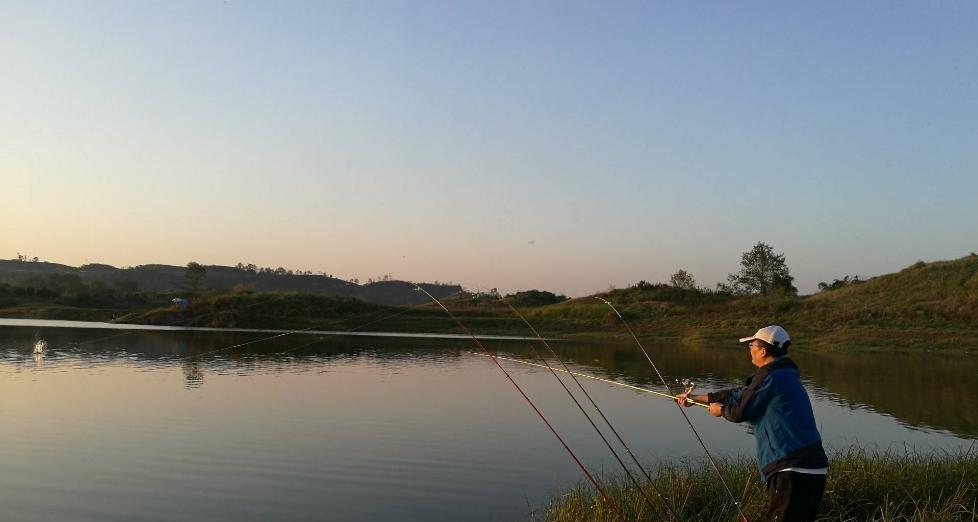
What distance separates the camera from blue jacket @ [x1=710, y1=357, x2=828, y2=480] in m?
5.20

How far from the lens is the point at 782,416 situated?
5.22 metres

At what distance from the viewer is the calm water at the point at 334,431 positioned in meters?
9.42

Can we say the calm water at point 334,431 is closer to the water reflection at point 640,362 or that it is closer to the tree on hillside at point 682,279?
the water reflection at point 640,362

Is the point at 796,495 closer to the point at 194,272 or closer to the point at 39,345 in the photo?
the point at 39,345

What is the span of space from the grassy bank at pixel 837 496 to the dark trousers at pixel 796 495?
1.47 m

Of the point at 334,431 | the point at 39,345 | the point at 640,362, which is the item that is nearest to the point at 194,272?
the point at 39,345

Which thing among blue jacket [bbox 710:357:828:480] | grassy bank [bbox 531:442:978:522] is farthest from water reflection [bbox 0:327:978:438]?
blue jacket [bbox 710:357:828:480]

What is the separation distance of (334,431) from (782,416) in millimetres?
10096

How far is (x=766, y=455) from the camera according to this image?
17.8 feet

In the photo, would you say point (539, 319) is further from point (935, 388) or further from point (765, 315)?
point (935, 388)

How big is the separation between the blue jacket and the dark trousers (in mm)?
82

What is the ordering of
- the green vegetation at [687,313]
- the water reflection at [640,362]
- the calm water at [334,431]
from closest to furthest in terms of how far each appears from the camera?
the calm water at [334,431], the water reflection at [640,362], the green vegetation at [687,313]

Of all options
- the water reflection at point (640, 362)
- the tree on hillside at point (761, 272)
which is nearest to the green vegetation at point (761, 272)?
the tree on hillside at point (761, 272)

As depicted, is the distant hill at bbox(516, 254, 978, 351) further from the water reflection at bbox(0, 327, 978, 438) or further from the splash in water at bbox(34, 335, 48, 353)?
the splash in water at bbox(34, 335, 48, 353)
